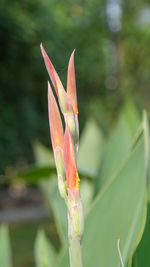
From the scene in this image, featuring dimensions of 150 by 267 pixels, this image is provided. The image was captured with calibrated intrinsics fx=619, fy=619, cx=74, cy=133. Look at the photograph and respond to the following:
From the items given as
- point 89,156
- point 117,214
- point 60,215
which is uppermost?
point 117,214

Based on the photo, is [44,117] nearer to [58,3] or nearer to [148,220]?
[58,3]

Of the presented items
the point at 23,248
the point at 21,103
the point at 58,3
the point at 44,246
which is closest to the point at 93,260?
the point at 44,246

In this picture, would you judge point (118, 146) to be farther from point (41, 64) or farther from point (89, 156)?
point (41, 64)

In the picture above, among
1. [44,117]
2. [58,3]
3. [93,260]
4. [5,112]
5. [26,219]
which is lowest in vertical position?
[26,219]

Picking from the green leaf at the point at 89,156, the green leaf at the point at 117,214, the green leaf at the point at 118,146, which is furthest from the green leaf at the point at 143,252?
the green leaf at the point at 89,156

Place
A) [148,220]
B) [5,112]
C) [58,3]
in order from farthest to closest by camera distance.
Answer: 1. [58,3]
2. [5,112]
3. [148,220]

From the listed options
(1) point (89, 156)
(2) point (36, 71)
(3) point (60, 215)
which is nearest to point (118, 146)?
(1) point (89, 156)
